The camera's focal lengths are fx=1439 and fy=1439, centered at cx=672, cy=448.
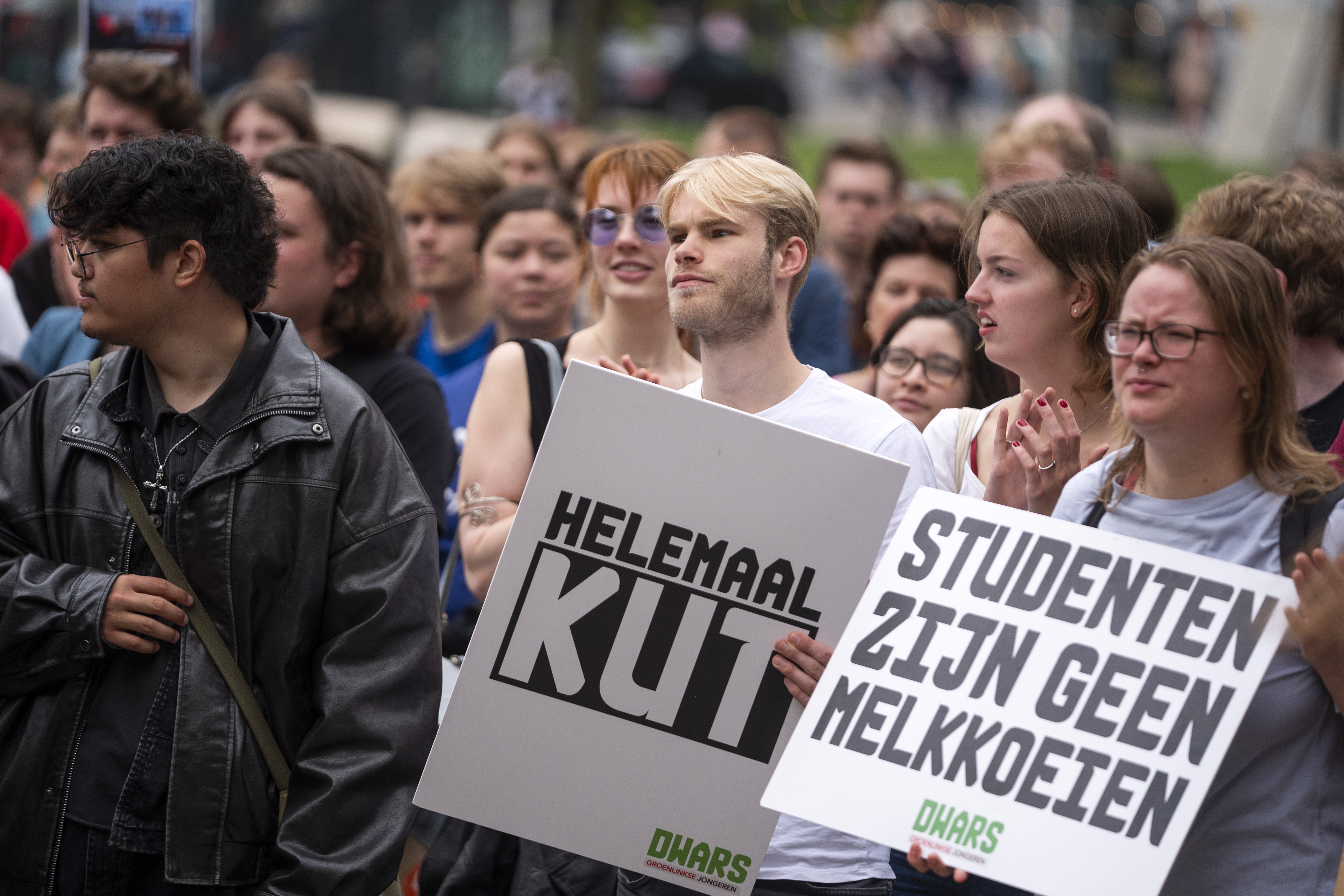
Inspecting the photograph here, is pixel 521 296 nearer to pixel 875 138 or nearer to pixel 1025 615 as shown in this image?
pixel 1025 615

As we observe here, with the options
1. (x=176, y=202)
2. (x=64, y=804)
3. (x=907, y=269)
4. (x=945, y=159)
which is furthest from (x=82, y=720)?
(x=945, y=159)

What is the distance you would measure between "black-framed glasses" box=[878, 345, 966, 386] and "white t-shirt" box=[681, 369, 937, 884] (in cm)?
113

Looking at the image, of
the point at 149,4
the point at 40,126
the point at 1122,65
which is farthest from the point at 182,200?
the point at 1122,65

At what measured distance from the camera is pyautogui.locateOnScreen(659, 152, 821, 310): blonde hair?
3219mm

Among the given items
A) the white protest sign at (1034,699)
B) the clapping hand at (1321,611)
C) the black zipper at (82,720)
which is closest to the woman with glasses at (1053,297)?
the white protest sign at (1034,699)

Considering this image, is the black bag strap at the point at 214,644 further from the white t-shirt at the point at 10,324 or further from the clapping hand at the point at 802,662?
the white t-shirt at the point at 10,324

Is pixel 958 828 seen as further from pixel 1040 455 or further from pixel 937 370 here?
pixel 937 370

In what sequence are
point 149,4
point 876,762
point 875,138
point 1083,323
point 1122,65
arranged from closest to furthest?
1. point 876,762
2. point 1083,323
3. point 149,4
4. point 875,138
5. point 1122,65

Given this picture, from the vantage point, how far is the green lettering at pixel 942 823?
2.54m

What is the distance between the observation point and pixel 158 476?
295cm

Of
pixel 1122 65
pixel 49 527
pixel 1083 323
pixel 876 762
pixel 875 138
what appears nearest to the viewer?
pixel 876 762

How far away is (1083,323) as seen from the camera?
329cm

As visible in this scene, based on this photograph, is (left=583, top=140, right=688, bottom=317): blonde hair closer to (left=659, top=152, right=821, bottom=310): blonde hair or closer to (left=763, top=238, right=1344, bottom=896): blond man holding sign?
(left=659, top=152, right=821, bottom=310): blonde hair

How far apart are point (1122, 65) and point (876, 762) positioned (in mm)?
32188
